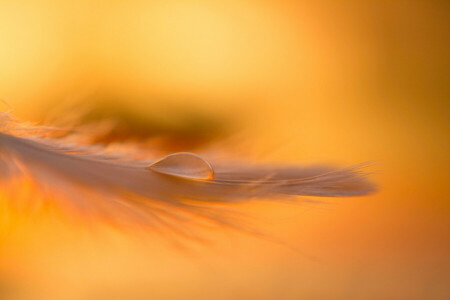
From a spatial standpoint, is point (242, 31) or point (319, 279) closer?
point (319, 279)

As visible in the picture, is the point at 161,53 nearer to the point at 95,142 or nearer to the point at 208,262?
the point at 95,142

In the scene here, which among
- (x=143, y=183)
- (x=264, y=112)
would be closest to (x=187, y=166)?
(x=143, y=183)

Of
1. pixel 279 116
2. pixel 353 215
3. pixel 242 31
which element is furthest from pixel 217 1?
pixel 353 215

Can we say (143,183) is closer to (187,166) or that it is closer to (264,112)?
(187,166)

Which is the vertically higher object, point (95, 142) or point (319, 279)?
point (95, 142)
